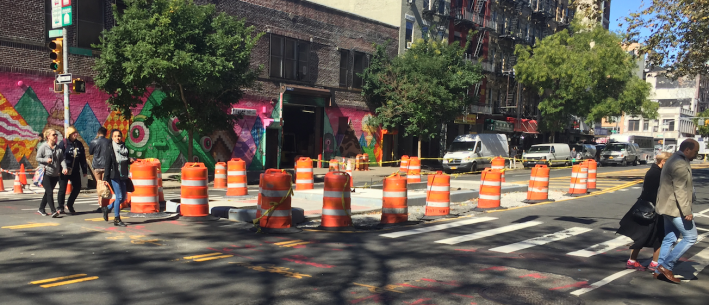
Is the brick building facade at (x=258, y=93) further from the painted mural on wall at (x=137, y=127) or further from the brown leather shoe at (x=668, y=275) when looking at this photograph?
the brown leather shoe at (x=668, y=275)

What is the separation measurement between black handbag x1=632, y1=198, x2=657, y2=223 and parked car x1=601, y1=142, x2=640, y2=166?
39.2 metres

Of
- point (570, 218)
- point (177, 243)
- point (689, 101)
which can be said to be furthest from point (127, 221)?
point (689, 101)

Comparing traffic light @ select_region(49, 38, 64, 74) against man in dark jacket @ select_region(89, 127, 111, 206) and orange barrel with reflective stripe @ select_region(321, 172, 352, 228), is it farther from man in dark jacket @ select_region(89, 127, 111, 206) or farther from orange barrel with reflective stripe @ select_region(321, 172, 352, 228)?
orange barrel with reflective stripe @ select_region(321, 172, 352, 228)

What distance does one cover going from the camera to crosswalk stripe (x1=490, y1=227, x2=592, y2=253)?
8.35 m

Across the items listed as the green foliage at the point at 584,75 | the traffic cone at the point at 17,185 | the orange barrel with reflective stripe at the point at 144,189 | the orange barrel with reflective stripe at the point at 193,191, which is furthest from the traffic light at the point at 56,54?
the green foliage at the point at 584,75

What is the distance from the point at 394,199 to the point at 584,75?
117 ft

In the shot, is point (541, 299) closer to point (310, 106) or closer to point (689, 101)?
point (310, 106)

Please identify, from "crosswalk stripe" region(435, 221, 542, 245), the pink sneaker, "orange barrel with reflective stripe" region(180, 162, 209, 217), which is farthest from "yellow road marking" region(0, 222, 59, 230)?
the pink sneaker

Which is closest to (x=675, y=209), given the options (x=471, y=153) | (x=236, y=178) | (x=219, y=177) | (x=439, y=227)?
(x=439, y=227)

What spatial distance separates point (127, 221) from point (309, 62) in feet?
70.6

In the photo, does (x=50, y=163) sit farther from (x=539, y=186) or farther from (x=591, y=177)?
(x=591, y=177)

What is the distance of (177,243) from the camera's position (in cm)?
799

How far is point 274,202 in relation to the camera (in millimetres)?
9438

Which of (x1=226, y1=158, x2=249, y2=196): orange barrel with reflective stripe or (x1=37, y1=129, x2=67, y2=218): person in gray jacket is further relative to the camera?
(x1=226, y1=158, x2=249, y2=196): orange barrel with reflective stripe
